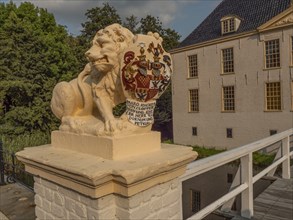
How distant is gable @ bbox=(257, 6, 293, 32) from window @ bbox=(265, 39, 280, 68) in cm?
83

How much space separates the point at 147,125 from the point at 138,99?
215 millimetres

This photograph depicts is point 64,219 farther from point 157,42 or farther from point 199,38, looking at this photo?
point 199,38

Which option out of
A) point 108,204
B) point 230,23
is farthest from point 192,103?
point 108,204

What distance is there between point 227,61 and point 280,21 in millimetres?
3893

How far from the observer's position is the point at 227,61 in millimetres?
18141

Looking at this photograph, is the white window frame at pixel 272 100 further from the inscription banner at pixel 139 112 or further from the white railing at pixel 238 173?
the inscription banner at pixel 139 112

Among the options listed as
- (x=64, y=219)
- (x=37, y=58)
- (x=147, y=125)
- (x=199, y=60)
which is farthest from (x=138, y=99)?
(x=199, y=60)

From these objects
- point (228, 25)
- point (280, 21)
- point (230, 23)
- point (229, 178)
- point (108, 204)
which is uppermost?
point (230, 23)

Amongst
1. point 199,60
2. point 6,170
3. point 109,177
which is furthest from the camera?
point 199,60

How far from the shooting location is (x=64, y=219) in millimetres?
1938

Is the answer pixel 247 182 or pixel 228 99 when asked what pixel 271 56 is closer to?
pixel 228 99

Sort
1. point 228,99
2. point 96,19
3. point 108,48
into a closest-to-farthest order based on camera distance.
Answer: point 108,48 < point 228,99 < point 96,19

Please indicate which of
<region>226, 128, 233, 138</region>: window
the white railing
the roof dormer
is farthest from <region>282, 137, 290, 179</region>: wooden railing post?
the roof dormer

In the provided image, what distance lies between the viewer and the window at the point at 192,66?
19909 millimetres
